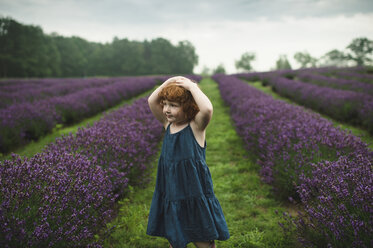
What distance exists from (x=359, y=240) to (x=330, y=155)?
65.9 inches

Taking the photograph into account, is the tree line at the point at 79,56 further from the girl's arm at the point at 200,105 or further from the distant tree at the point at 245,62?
the girl's arm at the point at 200,105

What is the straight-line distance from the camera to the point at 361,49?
52.1 metres

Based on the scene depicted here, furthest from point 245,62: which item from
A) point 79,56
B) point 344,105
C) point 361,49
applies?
point 344,105

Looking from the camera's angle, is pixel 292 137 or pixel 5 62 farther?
pixel 5 62

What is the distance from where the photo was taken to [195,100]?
1.67 metres

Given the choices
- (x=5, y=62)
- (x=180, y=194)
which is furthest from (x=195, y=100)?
(x=5, y=62)

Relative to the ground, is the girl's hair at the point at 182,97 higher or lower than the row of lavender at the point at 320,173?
higher

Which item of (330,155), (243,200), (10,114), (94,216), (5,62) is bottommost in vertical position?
(243,200)

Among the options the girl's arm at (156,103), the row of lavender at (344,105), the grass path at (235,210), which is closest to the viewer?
the girl's arm at (156,103)

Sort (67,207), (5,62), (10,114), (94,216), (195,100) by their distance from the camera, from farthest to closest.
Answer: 1. (5,62)
2. (10,114)
3. (94,216)
4. (67,207)
5. (195,100)

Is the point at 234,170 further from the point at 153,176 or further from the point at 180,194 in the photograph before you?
the point at 180,194

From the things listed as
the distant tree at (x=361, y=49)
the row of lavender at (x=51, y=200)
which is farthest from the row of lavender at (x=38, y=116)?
the distant tree at (x=361, y=49)

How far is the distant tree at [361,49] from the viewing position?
5109 cm

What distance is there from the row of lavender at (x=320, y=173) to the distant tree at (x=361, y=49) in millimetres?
60368
